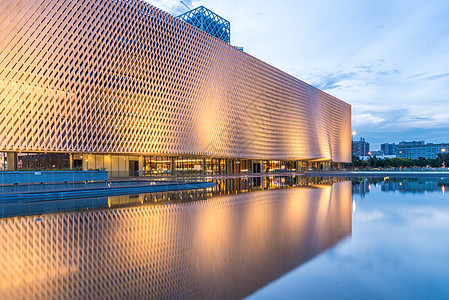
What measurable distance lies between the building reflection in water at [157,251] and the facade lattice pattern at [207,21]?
6159cm

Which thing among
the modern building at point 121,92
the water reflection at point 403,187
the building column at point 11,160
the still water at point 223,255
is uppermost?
the modern building at point 121,92

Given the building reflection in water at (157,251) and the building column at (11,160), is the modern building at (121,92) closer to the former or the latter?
the building column at (11,160)

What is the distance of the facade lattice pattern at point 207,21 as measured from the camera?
225 ft

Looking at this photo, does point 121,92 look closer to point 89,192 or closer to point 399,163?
point 89,192

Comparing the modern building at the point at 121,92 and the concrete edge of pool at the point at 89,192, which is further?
the modern building at the point at 121,92

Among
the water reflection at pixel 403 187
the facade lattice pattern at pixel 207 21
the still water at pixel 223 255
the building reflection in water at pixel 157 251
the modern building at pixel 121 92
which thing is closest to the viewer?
the still water at pixel 223 255

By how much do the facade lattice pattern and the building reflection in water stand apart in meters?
61.6

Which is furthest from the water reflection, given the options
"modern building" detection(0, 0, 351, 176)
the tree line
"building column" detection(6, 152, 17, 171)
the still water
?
the tree line

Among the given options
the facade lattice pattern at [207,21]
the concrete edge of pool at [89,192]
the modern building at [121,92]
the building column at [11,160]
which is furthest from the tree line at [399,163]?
the building column at [11,160]

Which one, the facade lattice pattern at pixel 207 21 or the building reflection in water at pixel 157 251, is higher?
the facade lattice pattern at pixel 207 21

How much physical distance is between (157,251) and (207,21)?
2709 inches

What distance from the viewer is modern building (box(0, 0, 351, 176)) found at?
32.4 m

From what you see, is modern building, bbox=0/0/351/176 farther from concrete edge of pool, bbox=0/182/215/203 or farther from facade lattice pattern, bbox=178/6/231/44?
facade lattice pattern, bbox=178/6/231/44

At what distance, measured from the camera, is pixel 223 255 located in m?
7.30
